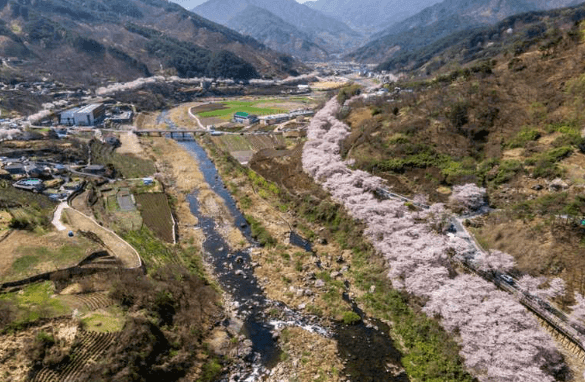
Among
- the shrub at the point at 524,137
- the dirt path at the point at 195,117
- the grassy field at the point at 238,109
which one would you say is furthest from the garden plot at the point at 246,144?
the shrub at the point at 524,137

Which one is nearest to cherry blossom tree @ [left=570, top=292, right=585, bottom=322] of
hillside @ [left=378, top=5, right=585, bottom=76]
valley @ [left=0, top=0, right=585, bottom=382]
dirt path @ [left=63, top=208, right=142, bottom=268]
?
valley @ [left=0, top=0, right=585, bottom=382]

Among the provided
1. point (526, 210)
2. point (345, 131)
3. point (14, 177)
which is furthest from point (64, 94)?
point (526, 210)

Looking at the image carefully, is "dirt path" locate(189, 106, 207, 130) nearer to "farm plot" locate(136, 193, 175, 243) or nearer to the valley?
the valley

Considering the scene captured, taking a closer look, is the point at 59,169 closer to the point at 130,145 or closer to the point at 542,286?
the point at 130,145

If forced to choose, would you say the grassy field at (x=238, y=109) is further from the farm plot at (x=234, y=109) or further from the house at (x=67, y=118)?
the house at (x=67, y=118)

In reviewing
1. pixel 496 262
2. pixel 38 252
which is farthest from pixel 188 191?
pixel 496 262
